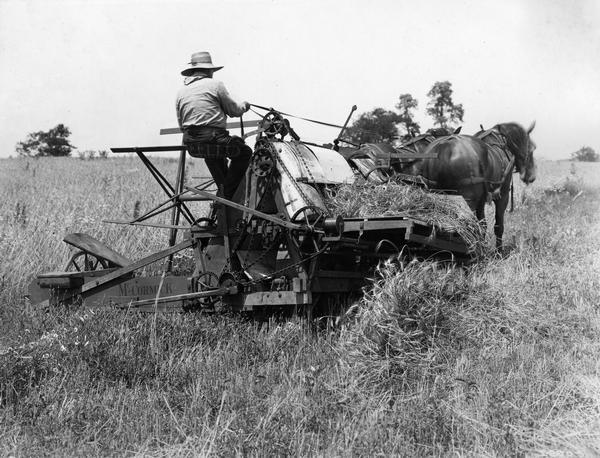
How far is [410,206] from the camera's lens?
6.29m

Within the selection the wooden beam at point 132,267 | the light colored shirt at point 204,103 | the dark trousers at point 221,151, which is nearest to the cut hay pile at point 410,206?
the dark trousers at point 221,151

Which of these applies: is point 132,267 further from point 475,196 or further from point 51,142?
point 51,142

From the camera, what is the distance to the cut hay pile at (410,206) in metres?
6.23

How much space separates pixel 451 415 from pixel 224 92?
3906 millimetres

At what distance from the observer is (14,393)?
471 cm

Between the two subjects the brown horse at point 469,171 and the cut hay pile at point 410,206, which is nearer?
the cut hay pile at point 410,206

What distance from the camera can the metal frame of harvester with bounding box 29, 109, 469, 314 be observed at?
6.07m

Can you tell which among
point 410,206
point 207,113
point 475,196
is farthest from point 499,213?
point 207,113

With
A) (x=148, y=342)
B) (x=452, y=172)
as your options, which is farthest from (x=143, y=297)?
(x=452, y=172)

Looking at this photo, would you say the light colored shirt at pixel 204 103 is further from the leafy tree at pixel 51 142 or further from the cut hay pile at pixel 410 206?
the leafy tree at pixel 51 142

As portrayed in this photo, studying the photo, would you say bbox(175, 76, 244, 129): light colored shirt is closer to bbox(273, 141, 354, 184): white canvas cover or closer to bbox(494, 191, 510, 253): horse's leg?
bbox(273, 141, 354, 184): white canvas cover

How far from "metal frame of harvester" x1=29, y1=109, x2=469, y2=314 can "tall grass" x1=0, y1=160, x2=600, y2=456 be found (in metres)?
0.34

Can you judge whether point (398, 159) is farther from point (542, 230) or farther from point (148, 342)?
point (148, 342)

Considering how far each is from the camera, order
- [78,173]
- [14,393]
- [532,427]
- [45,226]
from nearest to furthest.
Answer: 1. [532,427]
2. [14,393]
3. [45,226]
4. [78,173]
